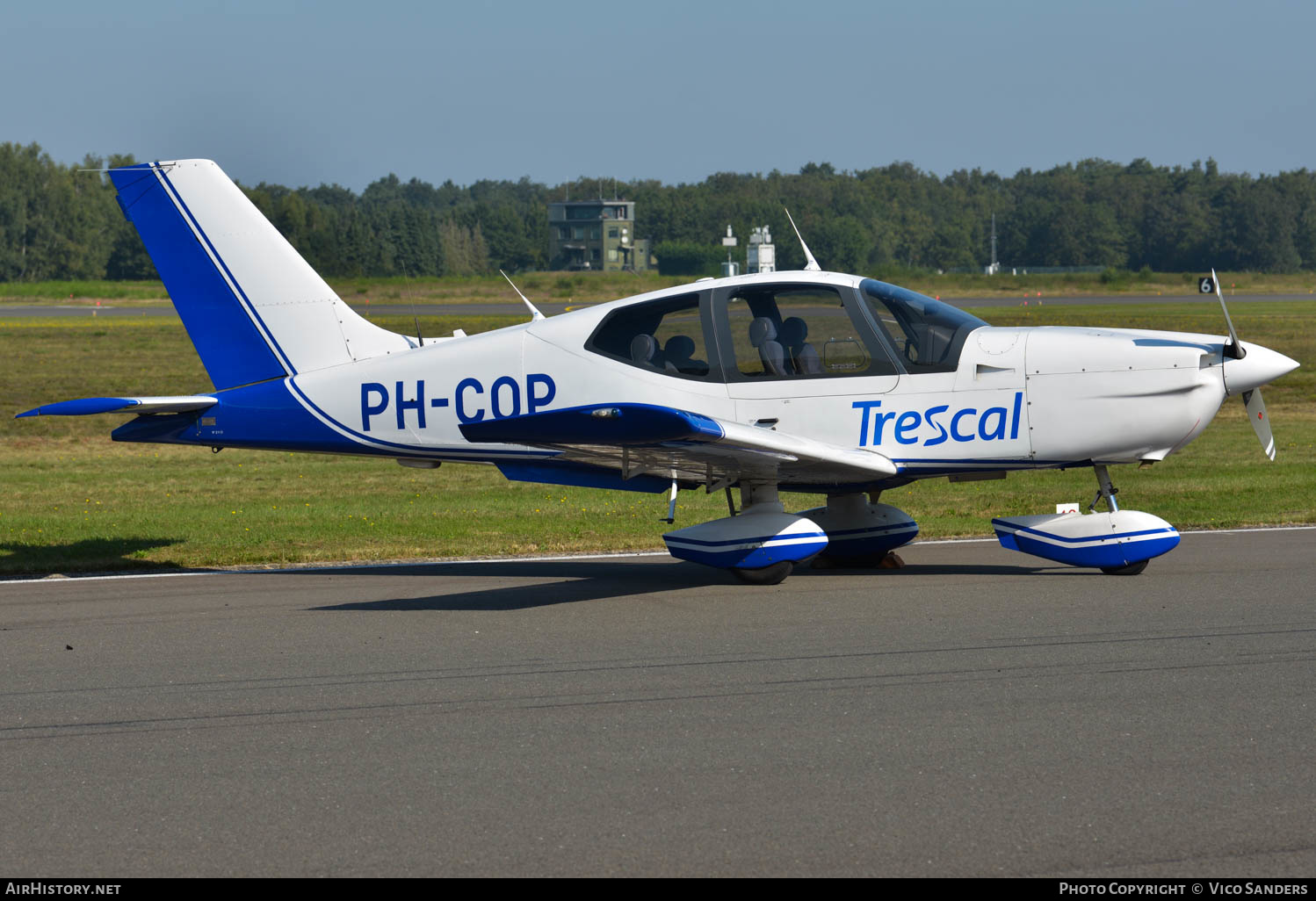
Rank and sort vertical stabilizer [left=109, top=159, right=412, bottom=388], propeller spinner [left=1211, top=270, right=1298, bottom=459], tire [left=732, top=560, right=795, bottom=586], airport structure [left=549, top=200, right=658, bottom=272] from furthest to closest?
airport structure [left=549, top=200, right=658, bottom=272]
vertical stabilizer [left=109, top=159, right=412, bottom=388]
tire [left=732, top=560, right=795, bottom=586]
propeller spinner [left=1211, top=270, right=1298, bottom=459]

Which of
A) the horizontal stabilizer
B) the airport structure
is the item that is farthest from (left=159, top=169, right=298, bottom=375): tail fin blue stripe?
the airport structure

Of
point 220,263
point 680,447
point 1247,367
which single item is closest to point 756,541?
point 680,447

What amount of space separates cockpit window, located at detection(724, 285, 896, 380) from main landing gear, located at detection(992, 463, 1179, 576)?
1.57 meters

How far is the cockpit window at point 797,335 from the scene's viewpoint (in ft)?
33.1

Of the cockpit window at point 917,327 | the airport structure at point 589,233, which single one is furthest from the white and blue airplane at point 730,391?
the airport structure at point 589,233

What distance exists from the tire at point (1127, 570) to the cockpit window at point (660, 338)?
3.21 meters

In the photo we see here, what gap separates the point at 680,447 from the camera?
9133 millimetres

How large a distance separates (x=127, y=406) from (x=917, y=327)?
5.90m

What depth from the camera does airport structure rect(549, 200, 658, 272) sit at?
358ft

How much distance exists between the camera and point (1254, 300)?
57844mm

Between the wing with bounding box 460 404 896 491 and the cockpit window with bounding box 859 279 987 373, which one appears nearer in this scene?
the wing with bounding box 460 404 896 491

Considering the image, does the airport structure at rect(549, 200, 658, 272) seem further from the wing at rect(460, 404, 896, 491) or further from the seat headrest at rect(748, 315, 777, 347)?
the wing at rect(460, 404, 896, 491)

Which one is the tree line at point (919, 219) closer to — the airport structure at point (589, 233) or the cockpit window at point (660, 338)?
the airport structure at point (589, 233)

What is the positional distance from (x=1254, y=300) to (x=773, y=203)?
2616cm
